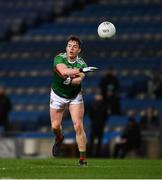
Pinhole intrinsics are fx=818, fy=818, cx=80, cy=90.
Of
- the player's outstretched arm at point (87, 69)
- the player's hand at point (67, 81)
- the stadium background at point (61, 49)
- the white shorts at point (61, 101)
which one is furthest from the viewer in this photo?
the stadium background at point (61, 49)

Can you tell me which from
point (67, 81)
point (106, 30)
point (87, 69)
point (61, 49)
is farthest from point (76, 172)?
point (61, 49)

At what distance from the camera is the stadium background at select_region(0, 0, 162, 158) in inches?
976

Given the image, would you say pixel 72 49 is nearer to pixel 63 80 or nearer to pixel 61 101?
pixel 63 80

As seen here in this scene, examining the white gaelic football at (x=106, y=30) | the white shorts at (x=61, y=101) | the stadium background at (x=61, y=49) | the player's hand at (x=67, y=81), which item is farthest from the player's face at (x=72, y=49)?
the stadium background at (x=61, y=49)

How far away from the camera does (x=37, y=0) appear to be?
36375 millimetres

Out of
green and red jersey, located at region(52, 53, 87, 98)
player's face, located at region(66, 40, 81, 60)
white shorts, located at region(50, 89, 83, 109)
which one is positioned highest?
player's face, located at region(66, 40, 81, 60)

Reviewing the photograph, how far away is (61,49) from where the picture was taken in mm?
31703

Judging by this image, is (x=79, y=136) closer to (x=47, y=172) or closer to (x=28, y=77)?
(x=47, y=172)

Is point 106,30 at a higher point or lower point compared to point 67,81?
higher

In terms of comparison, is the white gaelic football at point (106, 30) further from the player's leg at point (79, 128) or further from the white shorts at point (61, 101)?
the player's leg at point (79, 128)

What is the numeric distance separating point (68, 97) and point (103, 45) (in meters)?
16.6

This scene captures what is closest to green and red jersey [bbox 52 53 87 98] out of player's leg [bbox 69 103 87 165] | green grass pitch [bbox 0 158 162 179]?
player's leg [bbox 69 103 87 165]

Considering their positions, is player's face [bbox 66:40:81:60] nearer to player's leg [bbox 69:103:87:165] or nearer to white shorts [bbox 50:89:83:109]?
white shorts [bbox 50:89:83:109]

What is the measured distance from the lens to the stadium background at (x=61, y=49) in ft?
81.4
